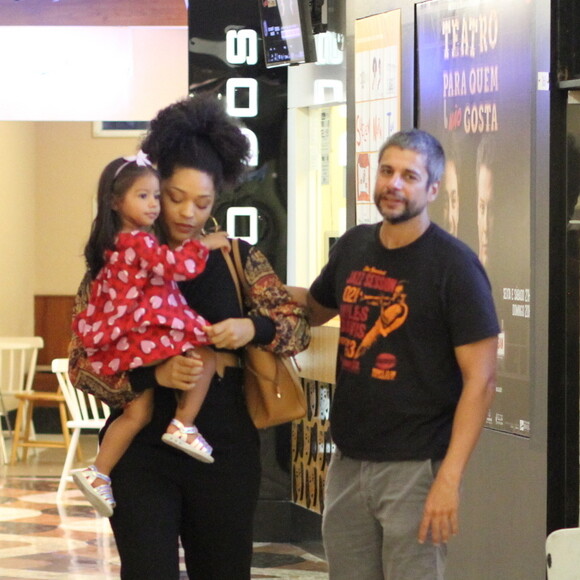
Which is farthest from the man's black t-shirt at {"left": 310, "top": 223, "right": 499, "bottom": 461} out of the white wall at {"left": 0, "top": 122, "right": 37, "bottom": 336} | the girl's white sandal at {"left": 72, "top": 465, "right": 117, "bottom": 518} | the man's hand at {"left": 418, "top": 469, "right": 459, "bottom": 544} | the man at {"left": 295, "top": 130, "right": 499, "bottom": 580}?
the white wall at {"left": 0, "top": 122, "right": 37, "bottom": 336}

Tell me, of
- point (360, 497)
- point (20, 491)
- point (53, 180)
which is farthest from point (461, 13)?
point (53, 180)

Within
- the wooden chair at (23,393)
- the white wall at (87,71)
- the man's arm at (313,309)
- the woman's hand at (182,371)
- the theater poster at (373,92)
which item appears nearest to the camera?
the woman's hand at (182,371)

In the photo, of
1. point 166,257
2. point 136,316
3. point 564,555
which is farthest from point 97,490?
point 564,555

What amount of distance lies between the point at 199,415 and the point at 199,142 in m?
0.70

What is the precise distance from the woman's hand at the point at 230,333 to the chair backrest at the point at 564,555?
2.88ft

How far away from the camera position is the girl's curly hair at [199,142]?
9.93ft

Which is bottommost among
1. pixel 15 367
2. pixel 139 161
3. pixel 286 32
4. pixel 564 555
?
pixel 15 367

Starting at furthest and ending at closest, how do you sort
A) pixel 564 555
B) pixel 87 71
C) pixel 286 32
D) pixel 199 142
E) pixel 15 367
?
pixel 15 367 → pixel 87 71 → pixel 286 32 → pixel 199 142 → pixel 564 555

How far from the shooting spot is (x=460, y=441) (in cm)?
274


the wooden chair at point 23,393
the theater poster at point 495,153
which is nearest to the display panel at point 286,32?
the theater poster at point 495,153

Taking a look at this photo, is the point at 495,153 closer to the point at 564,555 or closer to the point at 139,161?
the point at 139,161

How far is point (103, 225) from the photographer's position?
2990 mm

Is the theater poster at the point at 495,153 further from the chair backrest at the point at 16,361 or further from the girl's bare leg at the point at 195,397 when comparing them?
the chair backrest at the point at 16,361

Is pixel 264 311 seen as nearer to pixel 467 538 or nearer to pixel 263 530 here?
pixel 467 538
